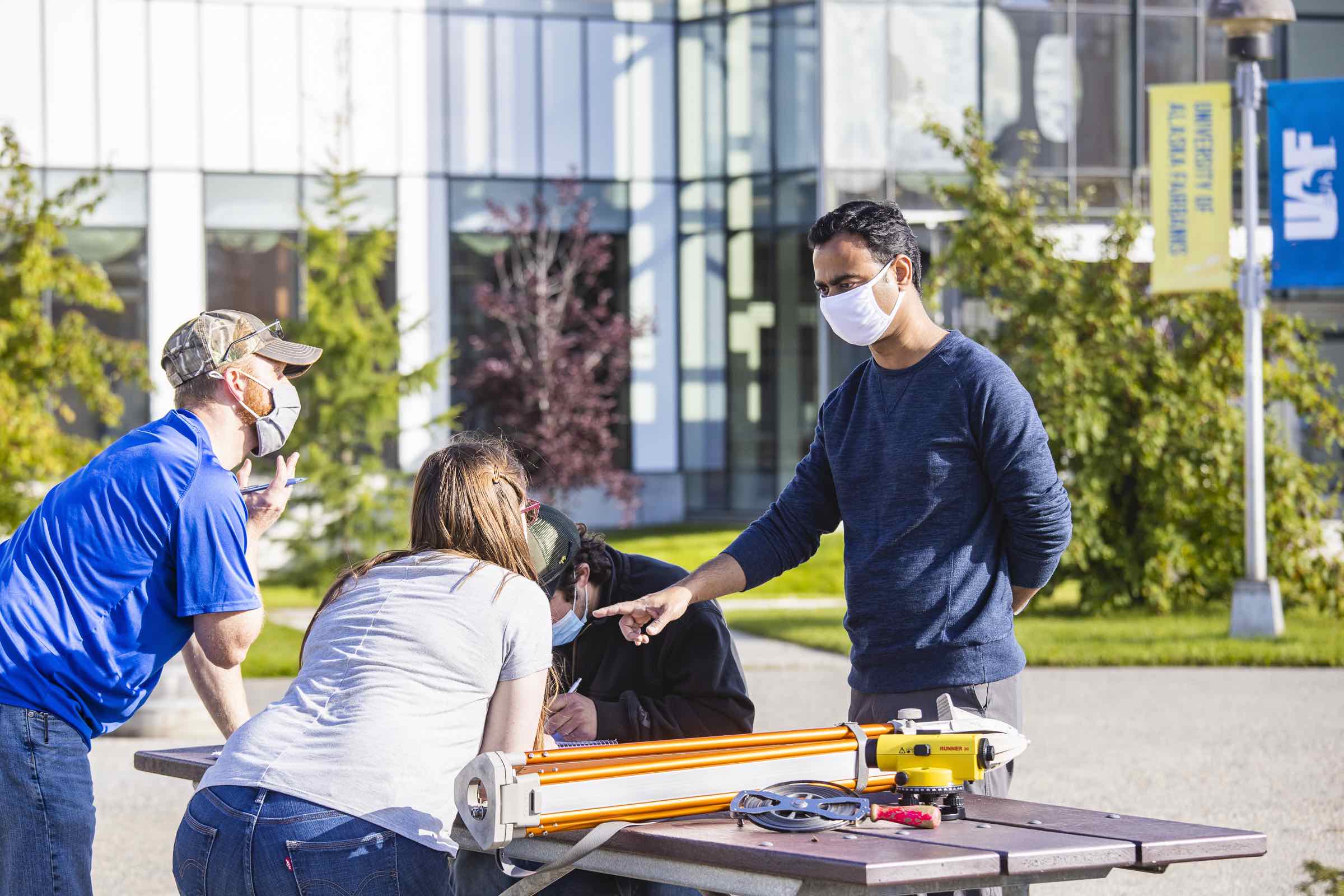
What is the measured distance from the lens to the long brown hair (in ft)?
11.0

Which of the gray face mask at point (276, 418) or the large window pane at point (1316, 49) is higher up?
the large window pane at point (1316, 49)

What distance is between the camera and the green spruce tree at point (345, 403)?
1756 centimetres

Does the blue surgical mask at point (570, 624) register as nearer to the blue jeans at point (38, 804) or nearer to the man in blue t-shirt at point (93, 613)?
the man in blue t-shirt at point (93, 613)

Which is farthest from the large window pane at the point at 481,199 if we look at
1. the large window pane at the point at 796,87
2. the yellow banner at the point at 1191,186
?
the yellow banner at the point at 1191,186

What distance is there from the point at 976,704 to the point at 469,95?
23.4 m

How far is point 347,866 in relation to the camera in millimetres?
3006

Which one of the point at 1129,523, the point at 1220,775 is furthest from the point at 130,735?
the point at 1129,523

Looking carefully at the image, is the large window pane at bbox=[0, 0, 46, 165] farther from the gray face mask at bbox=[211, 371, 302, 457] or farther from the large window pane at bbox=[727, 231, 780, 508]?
the gray face mask at bbox=[211, 371, 302, 457]

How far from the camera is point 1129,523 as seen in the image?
51.1 feet

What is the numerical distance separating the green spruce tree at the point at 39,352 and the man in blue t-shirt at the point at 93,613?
11.3 meters

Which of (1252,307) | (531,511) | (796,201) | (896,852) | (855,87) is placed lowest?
(896,852)

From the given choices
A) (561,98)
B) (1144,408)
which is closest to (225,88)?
(561,98)

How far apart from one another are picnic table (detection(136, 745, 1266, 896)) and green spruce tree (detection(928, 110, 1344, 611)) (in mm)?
12308

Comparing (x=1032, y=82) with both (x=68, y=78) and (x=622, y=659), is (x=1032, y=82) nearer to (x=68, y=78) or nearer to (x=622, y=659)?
(x=68, y=78)
